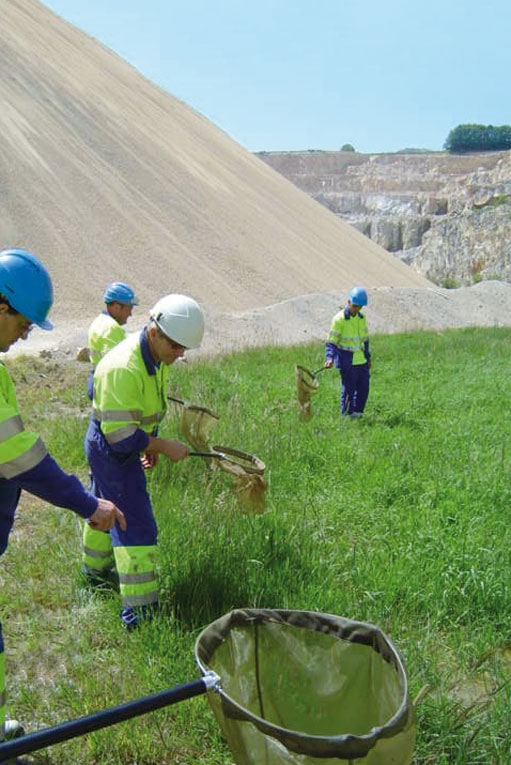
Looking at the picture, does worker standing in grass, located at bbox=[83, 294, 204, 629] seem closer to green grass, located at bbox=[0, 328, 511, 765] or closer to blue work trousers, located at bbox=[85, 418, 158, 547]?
blue work trousers, located at bbox=[85, 418, 158, 547]

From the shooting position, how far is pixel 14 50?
2573 centimetres

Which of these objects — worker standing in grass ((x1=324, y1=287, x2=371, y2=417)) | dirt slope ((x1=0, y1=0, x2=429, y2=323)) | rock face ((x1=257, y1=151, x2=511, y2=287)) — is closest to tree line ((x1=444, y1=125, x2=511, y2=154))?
rock face ((x1=257, y1=151, x2=511, y2=287))

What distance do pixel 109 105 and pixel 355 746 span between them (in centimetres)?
2859

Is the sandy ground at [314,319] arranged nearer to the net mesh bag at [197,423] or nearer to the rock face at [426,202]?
the net mesh bag at [197,423]

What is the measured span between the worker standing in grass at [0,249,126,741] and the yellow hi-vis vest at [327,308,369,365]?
5638 mm

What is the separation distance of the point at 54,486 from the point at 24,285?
71cm

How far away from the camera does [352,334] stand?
7840 millimetres

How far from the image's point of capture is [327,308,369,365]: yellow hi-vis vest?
25.7 ft

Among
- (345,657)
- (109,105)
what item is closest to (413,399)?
(345,657)

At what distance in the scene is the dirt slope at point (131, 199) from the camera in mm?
19547

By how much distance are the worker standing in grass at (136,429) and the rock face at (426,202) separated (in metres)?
38.9

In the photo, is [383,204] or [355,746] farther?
[383,204]

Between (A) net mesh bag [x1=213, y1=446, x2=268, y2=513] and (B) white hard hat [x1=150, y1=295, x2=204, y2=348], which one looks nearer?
(B) white hard hat [x1=150, y1=295, x2=204, y2=348]

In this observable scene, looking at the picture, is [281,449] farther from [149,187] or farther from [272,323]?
[149,187]
